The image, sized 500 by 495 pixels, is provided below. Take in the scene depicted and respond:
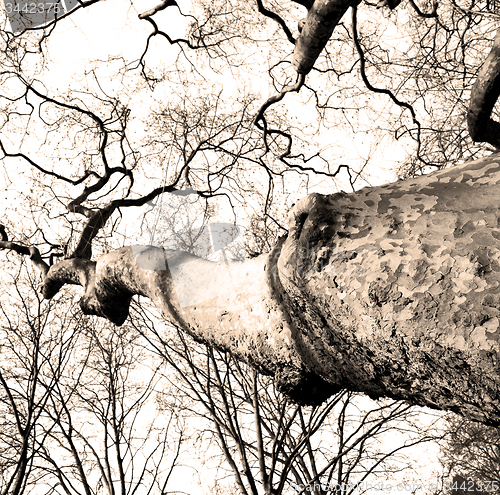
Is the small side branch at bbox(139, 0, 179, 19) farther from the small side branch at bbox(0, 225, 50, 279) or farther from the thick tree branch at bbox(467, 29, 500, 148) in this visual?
the thick tree branch at bbox(467, 29, 500, 148)

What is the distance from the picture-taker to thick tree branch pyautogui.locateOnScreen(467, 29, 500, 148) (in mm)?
2402

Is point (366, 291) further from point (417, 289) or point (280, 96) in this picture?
point (280, 96)

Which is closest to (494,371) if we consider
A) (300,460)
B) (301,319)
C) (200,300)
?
(301,319)

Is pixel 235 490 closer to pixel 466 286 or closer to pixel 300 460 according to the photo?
pixel 300 460

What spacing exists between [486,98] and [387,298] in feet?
6.14

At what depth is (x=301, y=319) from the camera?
1.69 m

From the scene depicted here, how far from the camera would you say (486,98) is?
2506mm

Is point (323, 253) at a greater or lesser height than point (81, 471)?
lesser

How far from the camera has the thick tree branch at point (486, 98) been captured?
7.88ft

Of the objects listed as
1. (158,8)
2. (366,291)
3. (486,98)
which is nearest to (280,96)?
(158,8)

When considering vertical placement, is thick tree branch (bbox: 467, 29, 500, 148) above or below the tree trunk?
above

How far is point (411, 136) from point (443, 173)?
3.82 m

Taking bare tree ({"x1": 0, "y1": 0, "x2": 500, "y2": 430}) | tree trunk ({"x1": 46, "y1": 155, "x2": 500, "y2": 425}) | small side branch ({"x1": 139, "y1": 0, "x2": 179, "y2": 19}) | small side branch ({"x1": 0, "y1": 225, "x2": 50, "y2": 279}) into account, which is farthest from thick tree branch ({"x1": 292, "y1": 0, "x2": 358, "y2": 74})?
small side branch ({"x1": 0, "y1": 225, "x2": 50, "y2": 279})

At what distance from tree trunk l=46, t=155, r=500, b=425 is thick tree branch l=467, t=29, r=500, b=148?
1.23 m
